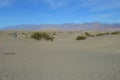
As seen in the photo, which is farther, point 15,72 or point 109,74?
point 15,72

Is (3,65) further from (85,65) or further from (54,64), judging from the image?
(85,65)

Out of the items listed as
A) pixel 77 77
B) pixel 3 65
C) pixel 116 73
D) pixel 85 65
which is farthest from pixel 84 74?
pixel 3 65

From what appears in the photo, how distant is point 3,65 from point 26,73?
9.19ft

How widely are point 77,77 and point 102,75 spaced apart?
1.13m

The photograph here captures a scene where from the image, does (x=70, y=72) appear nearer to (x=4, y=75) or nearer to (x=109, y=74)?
(x=109, y=74)

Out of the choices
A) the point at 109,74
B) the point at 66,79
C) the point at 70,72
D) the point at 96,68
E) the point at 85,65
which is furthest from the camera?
the point at 85,65

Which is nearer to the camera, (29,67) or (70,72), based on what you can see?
(70,72)

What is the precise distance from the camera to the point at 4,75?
10.1 metres

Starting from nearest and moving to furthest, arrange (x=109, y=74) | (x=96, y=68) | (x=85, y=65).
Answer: (x=109, y=74) → (x=96, y=68) → (x=85, y=65)

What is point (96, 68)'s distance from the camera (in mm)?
11523

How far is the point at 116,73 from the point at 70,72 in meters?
2.14

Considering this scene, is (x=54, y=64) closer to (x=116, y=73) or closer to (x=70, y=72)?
(x=70, y=72)

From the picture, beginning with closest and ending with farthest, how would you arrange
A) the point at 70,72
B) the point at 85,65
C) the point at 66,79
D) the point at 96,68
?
the point at 66,79 → the point at 70,72 → the point at 96,68 → the point at 85,65

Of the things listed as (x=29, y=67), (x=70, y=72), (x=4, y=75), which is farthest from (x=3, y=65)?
(x=70, y=72)
